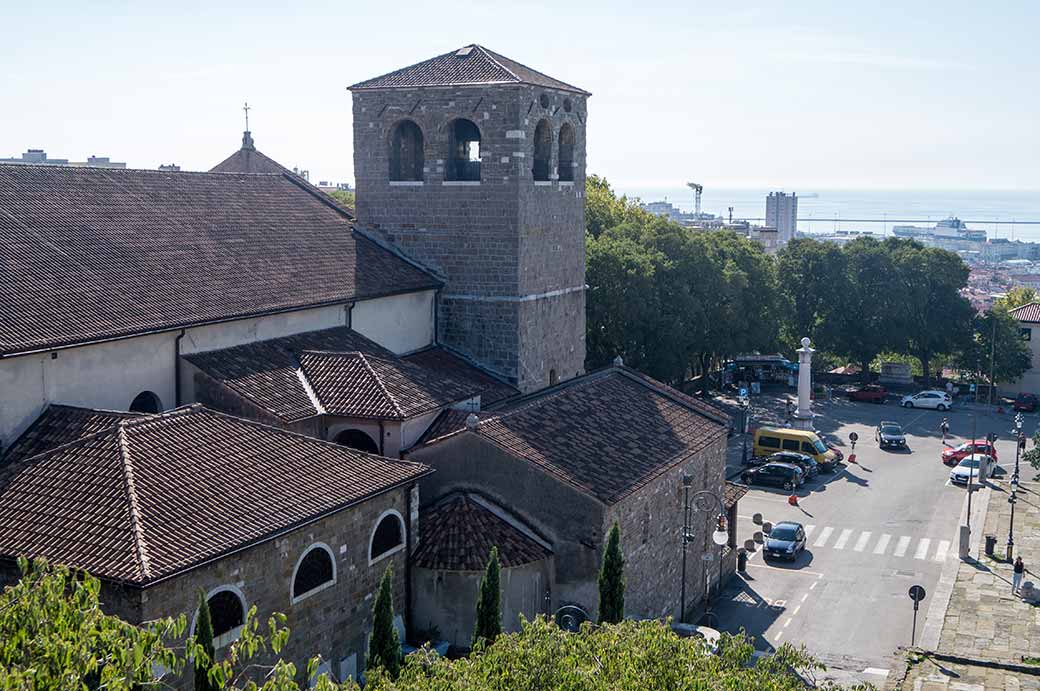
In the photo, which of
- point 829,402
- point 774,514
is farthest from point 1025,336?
point 774,514

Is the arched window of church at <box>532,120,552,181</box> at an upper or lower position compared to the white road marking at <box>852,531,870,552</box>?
upper

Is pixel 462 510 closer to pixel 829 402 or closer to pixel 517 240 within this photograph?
pixel 517 240

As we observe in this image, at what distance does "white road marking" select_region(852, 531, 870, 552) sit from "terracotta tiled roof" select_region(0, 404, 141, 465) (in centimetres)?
2566

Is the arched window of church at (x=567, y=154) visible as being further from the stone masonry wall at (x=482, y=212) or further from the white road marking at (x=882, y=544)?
the white road marking at (x=882, y=544)

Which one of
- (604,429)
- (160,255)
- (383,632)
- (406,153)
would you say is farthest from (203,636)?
(406,153)

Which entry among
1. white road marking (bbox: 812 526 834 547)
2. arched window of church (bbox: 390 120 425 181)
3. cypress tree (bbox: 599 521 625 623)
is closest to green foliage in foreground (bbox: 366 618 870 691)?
cypress tree (bbox: 599 521 625 623)

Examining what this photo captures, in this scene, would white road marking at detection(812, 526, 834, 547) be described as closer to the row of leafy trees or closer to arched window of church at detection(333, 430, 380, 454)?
the row of leafy trees

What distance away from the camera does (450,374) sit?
32906 mm

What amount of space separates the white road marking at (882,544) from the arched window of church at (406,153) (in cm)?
1998

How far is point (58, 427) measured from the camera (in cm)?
2159

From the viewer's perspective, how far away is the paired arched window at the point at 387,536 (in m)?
22.5

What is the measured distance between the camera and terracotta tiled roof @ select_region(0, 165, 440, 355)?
23156mm

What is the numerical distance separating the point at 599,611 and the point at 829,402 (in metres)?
47.3

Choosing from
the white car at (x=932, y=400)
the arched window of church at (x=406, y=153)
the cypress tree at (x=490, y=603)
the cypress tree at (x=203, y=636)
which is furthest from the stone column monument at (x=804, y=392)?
the cypress tree at (x=203, y=636)
